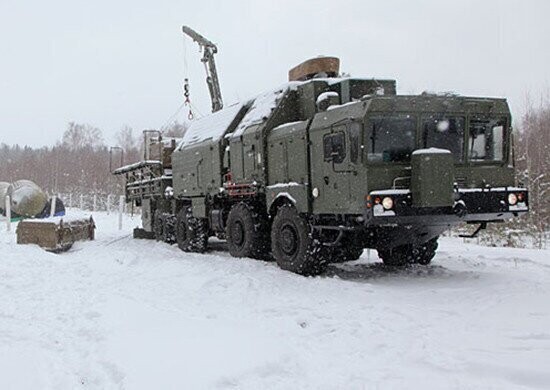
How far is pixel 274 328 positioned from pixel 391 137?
361 centimetres

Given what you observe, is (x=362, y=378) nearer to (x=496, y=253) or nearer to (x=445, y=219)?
(x=445, y=219)

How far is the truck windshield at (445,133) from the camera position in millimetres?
8117

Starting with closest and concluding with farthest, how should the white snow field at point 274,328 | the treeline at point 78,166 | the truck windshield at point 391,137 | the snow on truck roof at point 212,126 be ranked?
the white snow field at point 274,328 < the truck windshield at point 391,137 < the snow on truck roof at point 212,126 < the treeline at point 78,166

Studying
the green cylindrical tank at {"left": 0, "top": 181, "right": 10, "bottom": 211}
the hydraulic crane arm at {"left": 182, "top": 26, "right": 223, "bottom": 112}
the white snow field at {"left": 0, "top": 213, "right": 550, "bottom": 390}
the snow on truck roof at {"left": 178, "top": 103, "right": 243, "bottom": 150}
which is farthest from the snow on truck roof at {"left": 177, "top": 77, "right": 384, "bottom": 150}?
the green cylindrical tank at {"left": 0, "top": 181, "right": 10, "bottom": 211}

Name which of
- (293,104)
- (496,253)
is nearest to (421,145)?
(293,104)

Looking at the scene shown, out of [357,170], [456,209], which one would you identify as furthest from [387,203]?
[456,209]

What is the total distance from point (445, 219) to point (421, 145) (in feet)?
3.67

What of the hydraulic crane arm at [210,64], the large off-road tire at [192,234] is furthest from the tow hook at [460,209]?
the hydraulic crane arm at [210,64]

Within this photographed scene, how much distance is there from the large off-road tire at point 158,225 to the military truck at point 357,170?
476cm

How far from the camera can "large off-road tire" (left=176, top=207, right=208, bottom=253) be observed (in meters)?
13.7

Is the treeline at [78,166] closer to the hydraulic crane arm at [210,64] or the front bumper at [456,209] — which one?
the hydraulic crane arm at [210,64]

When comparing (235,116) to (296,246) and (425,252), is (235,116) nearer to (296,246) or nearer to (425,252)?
(296,246)

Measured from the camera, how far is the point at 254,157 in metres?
10.8

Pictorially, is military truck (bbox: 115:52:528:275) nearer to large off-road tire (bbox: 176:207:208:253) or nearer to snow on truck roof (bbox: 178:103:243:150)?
snow on truck roof (bbox: 178:103:243:150)
